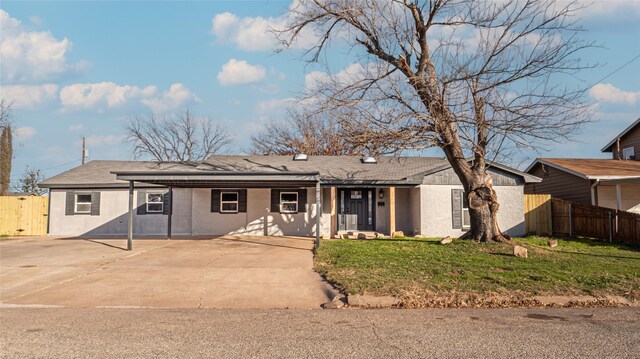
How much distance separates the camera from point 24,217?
21.2 m

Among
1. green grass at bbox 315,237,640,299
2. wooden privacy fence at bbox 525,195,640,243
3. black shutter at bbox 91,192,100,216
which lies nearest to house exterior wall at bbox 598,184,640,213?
wooden privacy fence at bbox 525,195,640,243

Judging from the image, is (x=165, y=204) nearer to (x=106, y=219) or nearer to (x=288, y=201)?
(x=106, y=219)

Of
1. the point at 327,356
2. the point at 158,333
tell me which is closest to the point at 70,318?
the point at 158,333

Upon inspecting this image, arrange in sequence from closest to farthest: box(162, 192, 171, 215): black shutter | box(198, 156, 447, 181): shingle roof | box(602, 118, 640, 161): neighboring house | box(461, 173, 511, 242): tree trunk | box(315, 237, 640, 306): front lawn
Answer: box(315, 237, 640, 306): front lawn → box(461, 173, 511, 242): tree trunk → box(198, 156, 447, 181): shingle roof → box(162, 192, 171, 215): black shutter → box(602, 118, 640, 161): neighboring house

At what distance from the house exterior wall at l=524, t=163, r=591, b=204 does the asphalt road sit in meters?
Result: 15.7

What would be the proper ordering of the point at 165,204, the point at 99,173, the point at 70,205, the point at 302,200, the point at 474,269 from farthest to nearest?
the point at 99,173
the point at 70,205
the point at 165,204
the point at 302,200
the point at 474,269

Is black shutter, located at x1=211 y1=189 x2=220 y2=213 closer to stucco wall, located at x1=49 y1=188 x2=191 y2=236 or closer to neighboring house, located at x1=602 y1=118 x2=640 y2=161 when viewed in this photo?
stucco wall, located at x1=49 y1=188 x2=191 y2=236

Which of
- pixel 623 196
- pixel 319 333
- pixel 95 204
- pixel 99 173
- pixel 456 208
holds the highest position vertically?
pixel 99 173

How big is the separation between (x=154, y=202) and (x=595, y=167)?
21.4m

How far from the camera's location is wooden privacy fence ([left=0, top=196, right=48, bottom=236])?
69.3ft

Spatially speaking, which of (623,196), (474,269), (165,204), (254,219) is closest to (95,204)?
(165,204)

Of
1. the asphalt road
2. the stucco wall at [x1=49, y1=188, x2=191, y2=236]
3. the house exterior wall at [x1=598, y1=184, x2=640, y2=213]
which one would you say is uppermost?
the house exterior wall at [x1=598, y1=184, x2=640, y2=213]

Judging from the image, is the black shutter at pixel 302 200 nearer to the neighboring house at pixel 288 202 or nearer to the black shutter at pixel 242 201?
the neighboring house at pixel 288 202

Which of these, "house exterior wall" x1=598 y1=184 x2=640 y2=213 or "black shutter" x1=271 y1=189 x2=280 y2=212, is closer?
"black shutter" x1=271 y1=189 x2=280 y2=212
